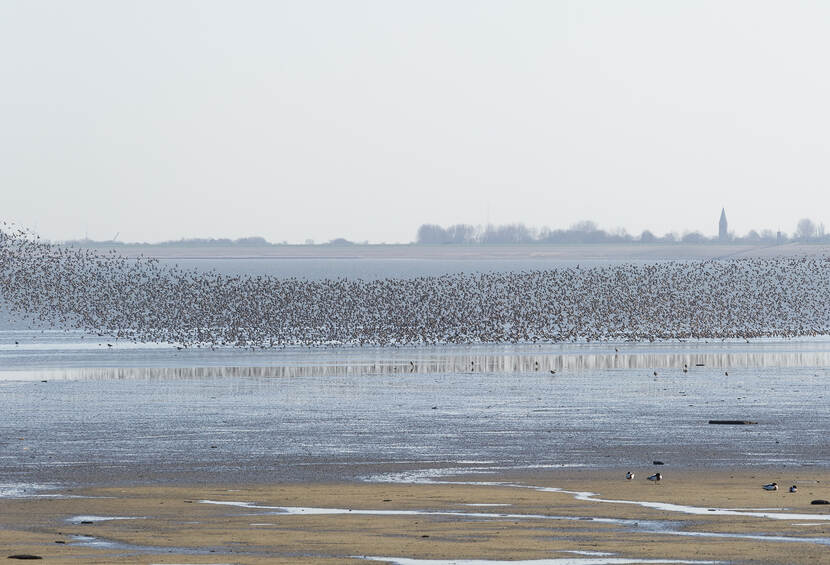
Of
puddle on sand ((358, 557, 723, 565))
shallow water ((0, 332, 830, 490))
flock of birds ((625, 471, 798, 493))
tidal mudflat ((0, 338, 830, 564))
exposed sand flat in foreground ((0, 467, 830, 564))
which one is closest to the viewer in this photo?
puddle on sand ((358, 557, 723, 565))

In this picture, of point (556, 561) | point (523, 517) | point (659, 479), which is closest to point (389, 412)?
point (659, 479)

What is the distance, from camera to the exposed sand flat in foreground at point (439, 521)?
18.1 meters

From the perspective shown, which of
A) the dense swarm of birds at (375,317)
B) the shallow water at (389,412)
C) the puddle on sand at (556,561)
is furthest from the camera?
the dense swarm of birds at (375,317)

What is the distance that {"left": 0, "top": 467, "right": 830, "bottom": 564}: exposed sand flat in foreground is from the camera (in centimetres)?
1806

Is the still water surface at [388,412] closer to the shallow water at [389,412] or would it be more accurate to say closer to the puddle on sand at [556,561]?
the shallow water at [389,412]

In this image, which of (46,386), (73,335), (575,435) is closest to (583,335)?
(73,335)

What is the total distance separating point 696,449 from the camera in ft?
93.4

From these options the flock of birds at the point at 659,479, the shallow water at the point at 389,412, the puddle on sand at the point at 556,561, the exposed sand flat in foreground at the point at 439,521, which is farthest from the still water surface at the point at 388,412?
the puddle on sand at the point at 556,561

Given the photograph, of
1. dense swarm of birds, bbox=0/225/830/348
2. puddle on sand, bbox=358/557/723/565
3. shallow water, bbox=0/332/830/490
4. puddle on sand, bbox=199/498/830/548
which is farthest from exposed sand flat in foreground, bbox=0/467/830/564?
dense swarm of birds, bbox=0/225/830/348

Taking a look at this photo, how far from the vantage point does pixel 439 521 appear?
798 inches

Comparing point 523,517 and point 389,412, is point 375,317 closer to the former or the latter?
point 389,412

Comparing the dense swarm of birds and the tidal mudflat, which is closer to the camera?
the tidal mudflat

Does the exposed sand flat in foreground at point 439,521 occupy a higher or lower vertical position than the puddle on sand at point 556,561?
lower

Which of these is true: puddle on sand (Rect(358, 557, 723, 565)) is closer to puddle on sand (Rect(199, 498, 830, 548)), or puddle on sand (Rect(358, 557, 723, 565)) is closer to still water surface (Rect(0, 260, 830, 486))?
puddle on sand (Rect(199, 498, 830, 548))
